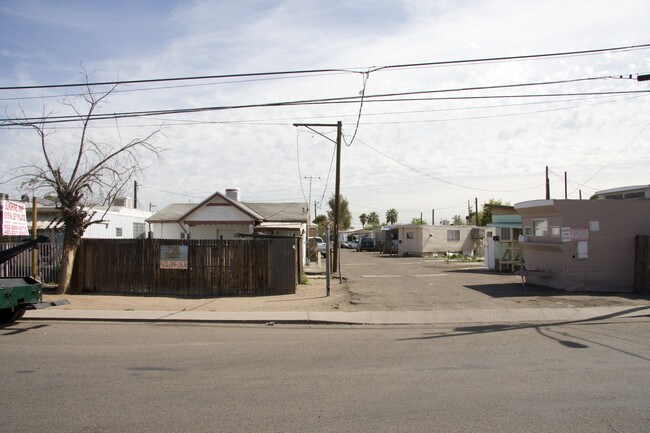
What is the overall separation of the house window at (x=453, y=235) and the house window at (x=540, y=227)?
27601 millimetres

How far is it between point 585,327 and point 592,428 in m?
7.07

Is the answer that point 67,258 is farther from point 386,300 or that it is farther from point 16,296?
point 386,300

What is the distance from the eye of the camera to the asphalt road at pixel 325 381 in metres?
5.36

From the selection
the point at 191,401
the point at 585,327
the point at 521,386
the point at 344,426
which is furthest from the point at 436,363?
the point at 585,327

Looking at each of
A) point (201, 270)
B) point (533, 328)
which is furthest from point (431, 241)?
point (533, 328)

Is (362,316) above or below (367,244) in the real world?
below

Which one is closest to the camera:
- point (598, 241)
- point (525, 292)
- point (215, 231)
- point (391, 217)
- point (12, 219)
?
point (12, 219)

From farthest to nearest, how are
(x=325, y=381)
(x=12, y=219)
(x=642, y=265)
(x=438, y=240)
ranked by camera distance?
(x=438, y=240) → (x=642, y=265) → (x=12, y=219) → (x=325, y=381)

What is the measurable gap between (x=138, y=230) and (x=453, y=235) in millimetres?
27637

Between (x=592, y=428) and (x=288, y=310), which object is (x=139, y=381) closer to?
(x=592, y=428)

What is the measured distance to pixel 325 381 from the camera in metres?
6.97

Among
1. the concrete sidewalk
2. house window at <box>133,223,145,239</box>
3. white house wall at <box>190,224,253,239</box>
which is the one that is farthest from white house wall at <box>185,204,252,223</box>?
the concrete sidewalk

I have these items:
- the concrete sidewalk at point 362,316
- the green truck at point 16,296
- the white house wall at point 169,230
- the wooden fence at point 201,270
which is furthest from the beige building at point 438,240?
the green truck at point 16,296

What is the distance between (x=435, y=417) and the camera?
18.0 feet
